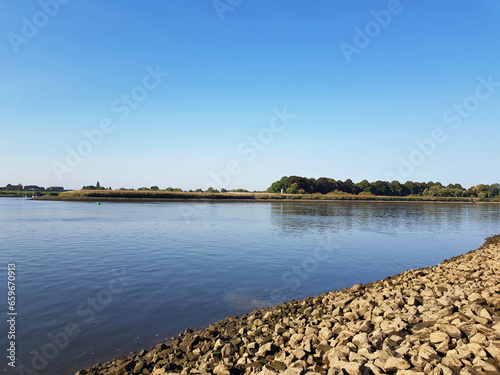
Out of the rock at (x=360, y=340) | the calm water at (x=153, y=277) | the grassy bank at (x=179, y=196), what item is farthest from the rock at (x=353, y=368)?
the grassy bank at (x=179, y=196)

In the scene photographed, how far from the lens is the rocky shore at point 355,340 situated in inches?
229

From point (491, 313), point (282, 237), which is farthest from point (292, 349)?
point (282, 237)

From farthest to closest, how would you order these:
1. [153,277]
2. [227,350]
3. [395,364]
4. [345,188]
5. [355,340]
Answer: [345,188], [153,277], [227,350], [355,340], [395,364]

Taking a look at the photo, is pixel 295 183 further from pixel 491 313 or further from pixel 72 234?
pixel 491 313

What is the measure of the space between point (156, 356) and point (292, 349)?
3.46 m

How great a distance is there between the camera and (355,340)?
7180 millimetres

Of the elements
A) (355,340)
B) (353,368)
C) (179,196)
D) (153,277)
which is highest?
(179,196)

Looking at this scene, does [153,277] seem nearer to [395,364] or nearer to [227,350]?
[227,350]

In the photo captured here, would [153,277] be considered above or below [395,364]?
below

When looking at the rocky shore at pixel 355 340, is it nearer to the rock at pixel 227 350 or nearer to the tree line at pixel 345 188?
the rock at pixel 227 350

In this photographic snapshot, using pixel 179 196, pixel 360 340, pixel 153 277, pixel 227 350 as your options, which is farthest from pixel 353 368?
pixel 179 196

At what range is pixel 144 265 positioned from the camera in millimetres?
19625

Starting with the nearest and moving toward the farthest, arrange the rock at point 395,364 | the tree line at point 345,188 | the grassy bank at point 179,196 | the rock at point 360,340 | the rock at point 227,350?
the rock at point 395,364 → the rock at point 360,340 → the rock at point 227,350 → the grassy bank at point 179,196 → the tree line at point 345,188

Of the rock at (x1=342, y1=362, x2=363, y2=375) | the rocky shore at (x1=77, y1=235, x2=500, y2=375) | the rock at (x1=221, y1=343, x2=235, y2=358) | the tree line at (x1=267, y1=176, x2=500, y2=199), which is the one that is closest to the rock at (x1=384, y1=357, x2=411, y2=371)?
the rocky shore at (x1=77, y1=235, x2=500, y2=375)
